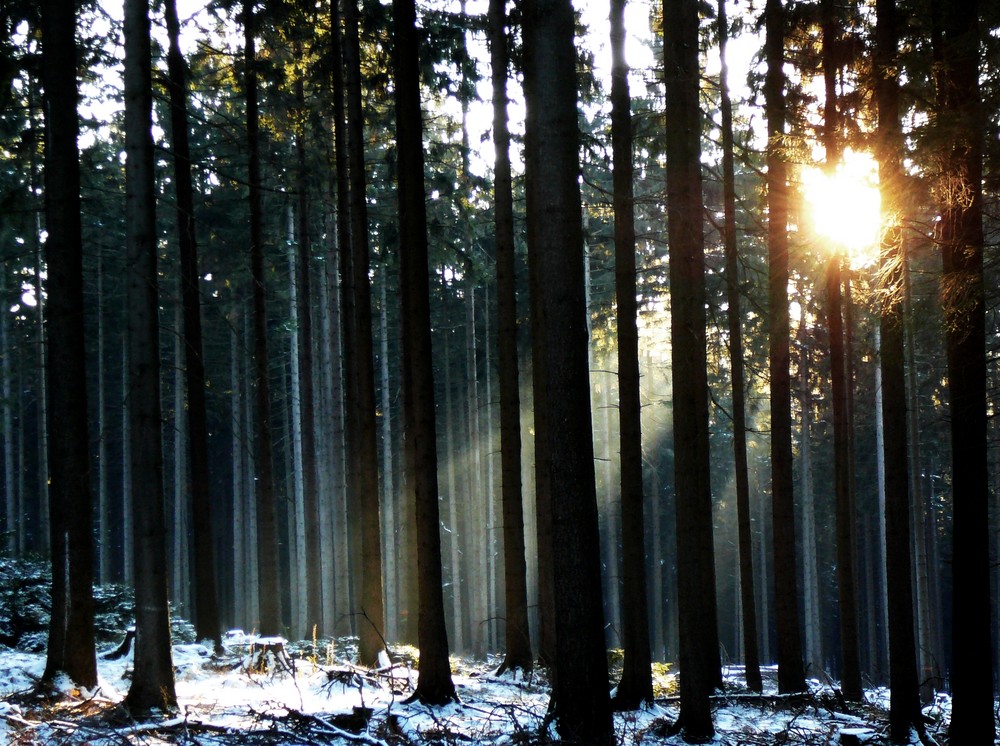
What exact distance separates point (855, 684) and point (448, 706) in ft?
27.5

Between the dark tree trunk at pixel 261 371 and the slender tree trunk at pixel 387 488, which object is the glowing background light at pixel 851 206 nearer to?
the dark tree trunk at pixel 261 371

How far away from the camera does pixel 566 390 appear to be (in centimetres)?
730

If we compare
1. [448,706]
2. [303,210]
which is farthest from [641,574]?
[303,210]

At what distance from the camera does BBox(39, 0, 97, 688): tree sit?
33.8 ft

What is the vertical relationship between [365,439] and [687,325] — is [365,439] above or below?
below

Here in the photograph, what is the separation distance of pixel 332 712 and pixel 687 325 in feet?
18.2

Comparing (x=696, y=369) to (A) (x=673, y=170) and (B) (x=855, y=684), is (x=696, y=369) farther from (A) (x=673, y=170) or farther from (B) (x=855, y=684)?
(B) (x=855, y=684)

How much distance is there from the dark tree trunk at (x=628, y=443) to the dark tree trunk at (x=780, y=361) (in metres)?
1.93

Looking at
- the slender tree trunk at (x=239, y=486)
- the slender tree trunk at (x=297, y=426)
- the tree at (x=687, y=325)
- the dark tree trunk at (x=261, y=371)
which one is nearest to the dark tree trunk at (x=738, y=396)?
the tree at (x=687, y=325)

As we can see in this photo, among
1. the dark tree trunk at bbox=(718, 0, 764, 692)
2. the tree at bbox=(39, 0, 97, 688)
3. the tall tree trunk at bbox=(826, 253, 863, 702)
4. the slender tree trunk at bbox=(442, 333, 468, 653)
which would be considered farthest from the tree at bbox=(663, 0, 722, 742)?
the slender tree trunk at bbox=(442, 333, 468, 653)

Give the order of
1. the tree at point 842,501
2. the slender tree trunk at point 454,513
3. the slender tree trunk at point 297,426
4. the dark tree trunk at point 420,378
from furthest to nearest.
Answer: the slender tree trunk at point 454,513, the slender tree trunk at point 297,426, the tree at point 842,501, the dark tree trunk at point 420,378

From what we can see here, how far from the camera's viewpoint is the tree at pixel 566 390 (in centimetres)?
727

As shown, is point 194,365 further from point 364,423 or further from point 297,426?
point 297,426

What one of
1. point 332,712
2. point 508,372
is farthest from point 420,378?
point 508,372
